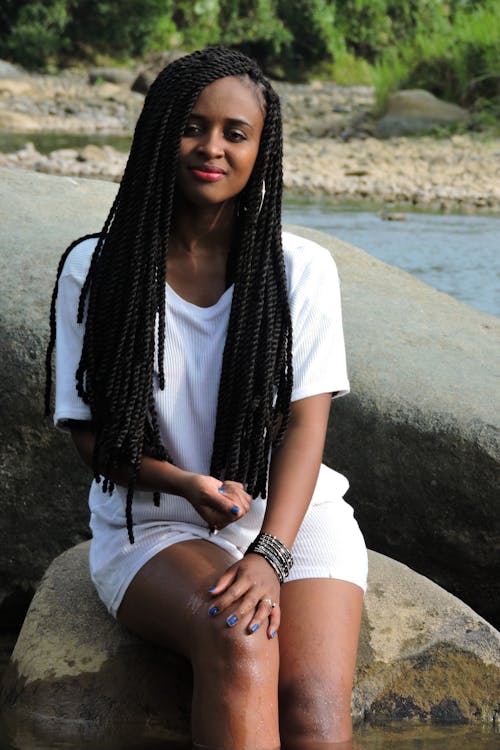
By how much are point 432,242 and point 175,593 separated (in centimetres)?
807

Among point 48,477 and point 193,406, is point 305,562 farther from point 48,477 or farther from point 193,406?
point 48,477

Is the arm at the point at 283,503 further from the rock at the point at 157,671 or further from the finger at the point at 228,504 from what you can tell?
the rock at the point at 157,671

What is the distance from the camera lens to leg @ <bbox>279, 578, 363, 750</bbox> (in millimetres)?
2475

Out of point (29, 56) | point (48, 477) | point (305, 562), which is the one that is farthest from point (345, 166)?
point (29, 56)

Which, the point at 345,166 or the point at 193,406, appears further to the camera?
the point at 345,166

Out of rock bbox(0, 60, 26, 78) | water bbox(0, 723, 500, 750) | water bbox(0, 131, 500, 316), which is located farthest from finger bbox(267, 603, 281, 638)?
rock bbox(0, 60, 26, 78)

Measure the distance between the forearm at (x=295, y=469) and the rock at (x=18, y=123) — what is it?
16799 mm

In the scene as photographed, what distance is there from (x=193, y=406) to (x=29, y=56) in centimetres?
2614

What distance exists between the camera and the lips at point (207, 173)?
281 centimetres

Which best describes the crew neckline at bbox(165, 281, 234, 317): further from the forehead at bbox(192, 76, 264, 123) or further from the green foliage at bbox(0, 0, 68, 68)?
the green foliage at bbox(0, 0, 68, 68)

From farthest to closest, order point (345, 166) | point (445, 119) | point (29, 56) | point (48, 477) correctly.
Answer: point (29, 56)
point (445, 119)
point (345, 166)
point (48, 477)

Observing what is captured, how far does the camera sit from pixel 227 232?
2967 mm

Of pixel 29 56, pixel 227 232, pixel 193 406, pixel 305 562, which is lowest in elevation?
pixel 29 56

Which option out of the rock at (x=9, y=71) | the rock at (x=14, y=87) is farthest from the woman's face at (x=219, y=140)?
the rock at (x=9, y=71)
